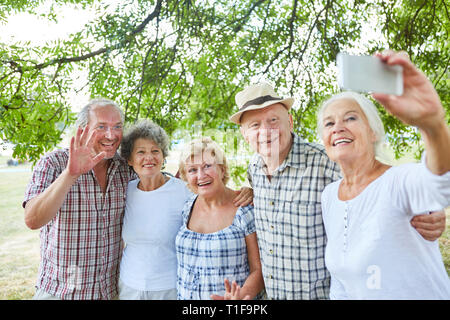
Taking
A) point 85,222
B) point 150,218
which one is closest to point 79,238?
point 85,222

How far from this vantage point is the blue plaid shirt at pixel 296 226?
4.50 ft

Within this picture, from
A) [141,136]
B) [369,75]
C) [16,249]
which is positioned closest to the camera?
[369,75]

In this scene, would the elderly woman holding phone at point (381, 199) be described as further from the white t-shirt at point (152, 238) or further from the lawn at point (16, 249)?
the lawn at point (16, 249)

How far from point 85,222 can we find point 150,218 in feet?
1.02

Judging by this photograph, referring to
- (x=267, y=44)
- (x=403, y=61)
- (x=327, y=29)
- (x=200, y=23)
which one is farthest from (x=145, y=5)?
(x=403, y=61)

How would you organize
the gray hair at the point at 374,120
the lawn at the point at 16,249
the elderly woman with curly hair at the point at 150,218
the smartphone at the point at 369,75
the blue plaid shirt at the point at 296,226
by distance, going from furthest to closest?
the lawn at the point at 16,249
the elderly woman with curly hair at the point at 150,218
the blue plaid shirt at the point at 296,226
the gray hair at the point at 374,120
the smartphone at the point at 369,75

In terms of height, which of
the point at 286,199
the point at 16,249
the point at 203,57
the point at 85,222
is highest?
the point at 203,57

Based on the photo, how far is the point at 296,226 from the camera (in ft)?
4.55

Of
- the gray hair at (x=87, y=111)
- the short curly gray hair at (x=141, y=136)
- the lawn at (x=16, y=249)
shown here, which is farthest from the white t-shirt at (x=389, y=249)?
the lawn at (x=16, y=249)

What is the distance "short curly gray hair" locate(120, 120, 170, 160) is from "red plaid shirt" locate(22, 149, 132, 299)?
21 cm

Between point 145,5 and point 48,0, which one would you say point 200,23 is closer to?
point 145,5

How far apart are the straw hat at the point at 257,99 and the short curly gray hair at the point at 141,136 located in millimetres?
464

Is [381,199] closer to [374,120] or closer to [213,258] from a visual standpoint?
[374,120]

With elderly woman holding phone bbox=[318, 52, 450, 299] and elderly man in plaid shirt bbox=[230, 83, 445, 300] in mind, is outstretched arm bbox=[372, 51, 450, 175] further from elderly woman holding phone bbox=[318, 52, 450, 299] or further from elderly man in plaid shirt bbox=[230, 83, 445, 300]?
elderly man in plaid shirt bbox=[230, 83, 445, 300]
